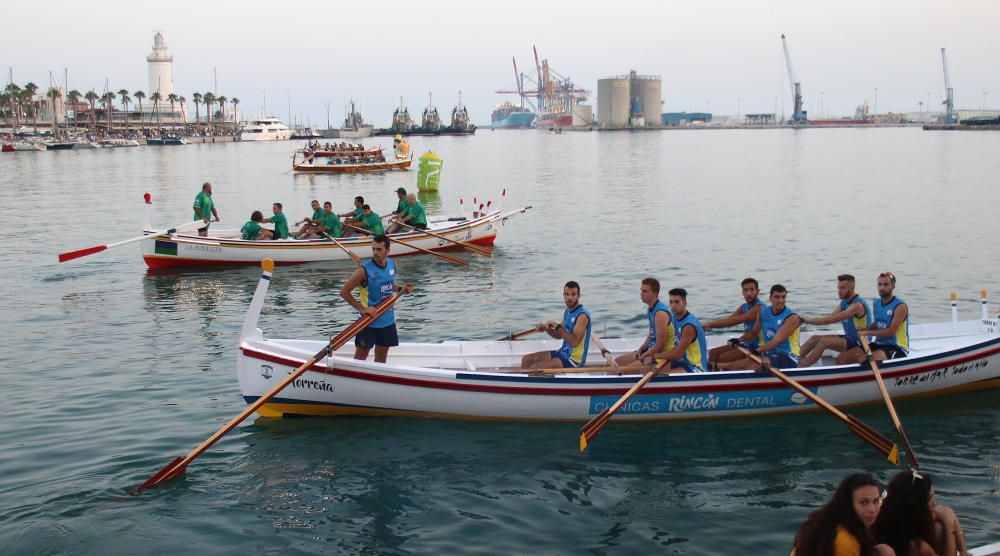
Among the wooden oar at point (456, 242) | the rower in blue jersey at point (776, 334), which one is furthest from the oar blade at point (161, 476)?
the wooden oar at point (456, 242)

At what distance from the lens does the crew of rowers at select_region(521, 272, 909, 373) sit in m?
11.7

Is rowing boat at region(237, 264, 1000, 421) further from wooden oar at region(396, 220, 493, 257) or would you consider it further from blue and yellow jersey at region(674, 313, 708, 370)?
wooden oar at region(396, 220, 493, 257)

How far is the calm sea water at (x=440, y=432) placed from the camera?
930 cm


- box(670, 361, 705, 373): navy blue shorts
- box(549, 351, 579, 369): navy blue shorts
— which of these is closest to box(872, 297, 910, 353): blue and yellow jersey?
box(670, 361, 705, 373): navy blue shorts

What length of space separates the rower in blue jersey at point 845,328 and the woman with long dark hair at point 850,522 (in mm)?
6919

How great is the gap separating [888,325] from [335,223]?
1569cm

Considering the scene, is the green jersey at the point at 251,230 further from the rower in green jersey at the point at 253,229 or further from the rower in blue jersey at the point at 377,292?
the rower in blue jersey at the point at 377,292

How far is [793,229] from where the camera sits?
32.9 m

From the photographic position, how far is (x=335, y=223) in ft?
78.7

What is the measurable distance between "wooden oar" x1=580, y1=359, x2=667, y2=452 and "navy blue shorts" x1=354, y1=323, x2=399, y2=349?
3112mm

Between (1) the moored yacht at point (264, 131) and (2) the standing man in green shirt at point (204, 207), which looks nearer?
(2) the standing man in green shirt at point (204, 207)

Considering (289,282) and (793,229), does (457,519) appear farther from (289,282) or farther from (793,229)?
(793,229)

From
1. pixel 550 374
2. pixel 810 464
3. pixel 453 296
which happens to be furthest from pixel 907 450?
pixel 453 296

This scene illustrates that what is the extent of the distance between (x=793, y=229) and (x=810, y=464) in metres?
23.5
